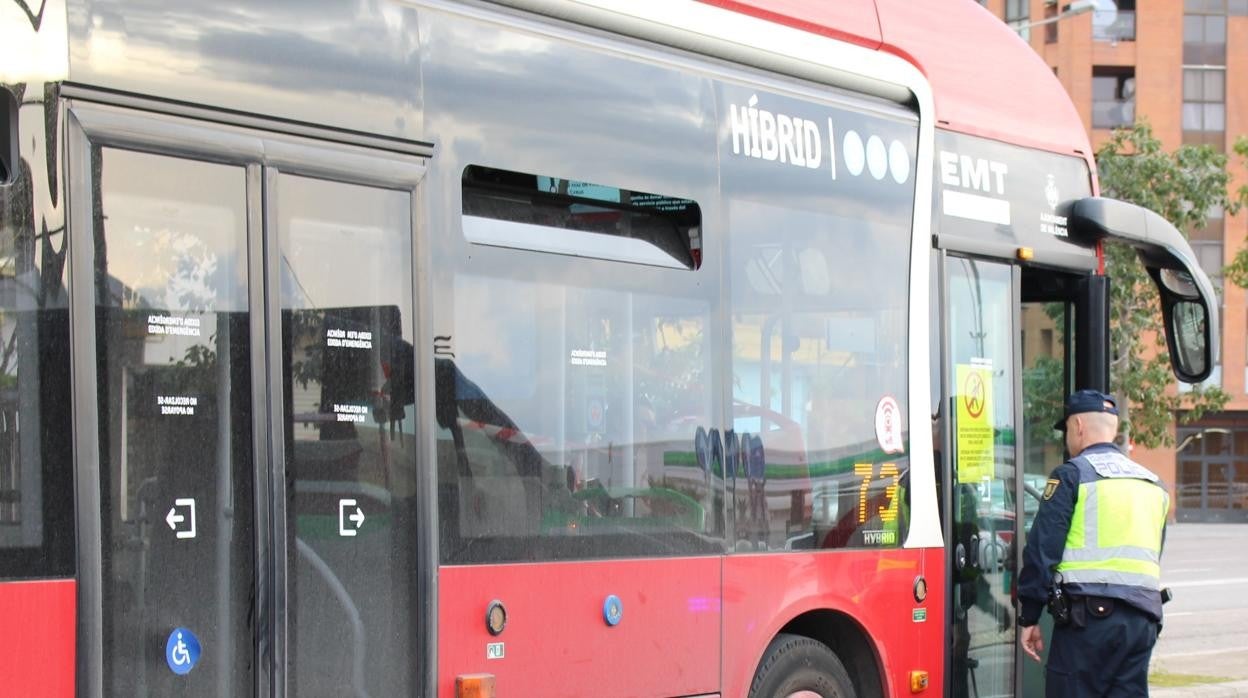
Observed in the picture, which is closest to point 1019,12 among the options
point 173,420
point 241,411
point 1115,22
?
point 1115,22

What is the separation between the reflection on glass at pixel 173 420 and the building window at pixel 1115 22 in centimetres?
5449

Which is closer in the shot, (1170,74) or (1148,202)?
(1148,202)

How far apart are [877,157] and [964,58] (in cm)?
107

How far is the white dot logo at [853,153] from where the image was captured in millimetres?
6711

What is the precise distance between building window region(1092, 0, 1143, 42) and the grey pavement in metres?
19.8

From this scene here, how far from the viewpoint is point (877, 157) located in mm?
6883

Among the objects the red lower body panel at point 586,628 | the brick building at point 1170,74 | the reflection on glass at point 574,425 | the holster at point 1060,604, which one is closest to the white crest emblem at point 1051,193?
the holster at point 1060,604

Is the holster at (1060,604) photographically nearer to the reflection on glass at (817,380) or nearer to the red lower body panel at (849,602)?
the red lower body panel at (849,602)

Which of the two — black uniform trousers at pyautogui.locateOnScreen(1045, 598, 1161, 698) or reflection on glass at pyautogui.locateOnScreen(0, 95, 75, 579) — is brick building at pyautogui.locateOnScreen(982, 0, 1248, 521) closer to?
black uniform trousers at pyautogui.locateOnScreen(1045, 598, 1161, 698)

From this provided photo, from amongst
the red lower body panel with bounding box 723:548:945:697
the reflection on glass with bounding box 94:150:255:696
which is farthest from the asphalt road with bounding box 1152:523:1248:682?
the reflection on glass with bounding box 94:150:255:696

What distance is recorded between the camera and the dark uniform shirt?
267 inches

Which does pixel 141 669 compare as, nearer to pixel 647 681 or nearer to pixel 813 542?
pixel 647 681

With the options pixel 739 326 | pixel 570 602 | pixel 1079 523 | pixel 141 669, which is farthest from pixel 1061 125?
pixel 141 669

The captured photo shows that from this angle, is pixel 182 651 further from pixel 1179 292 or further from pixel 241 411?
pixel 1179 292
